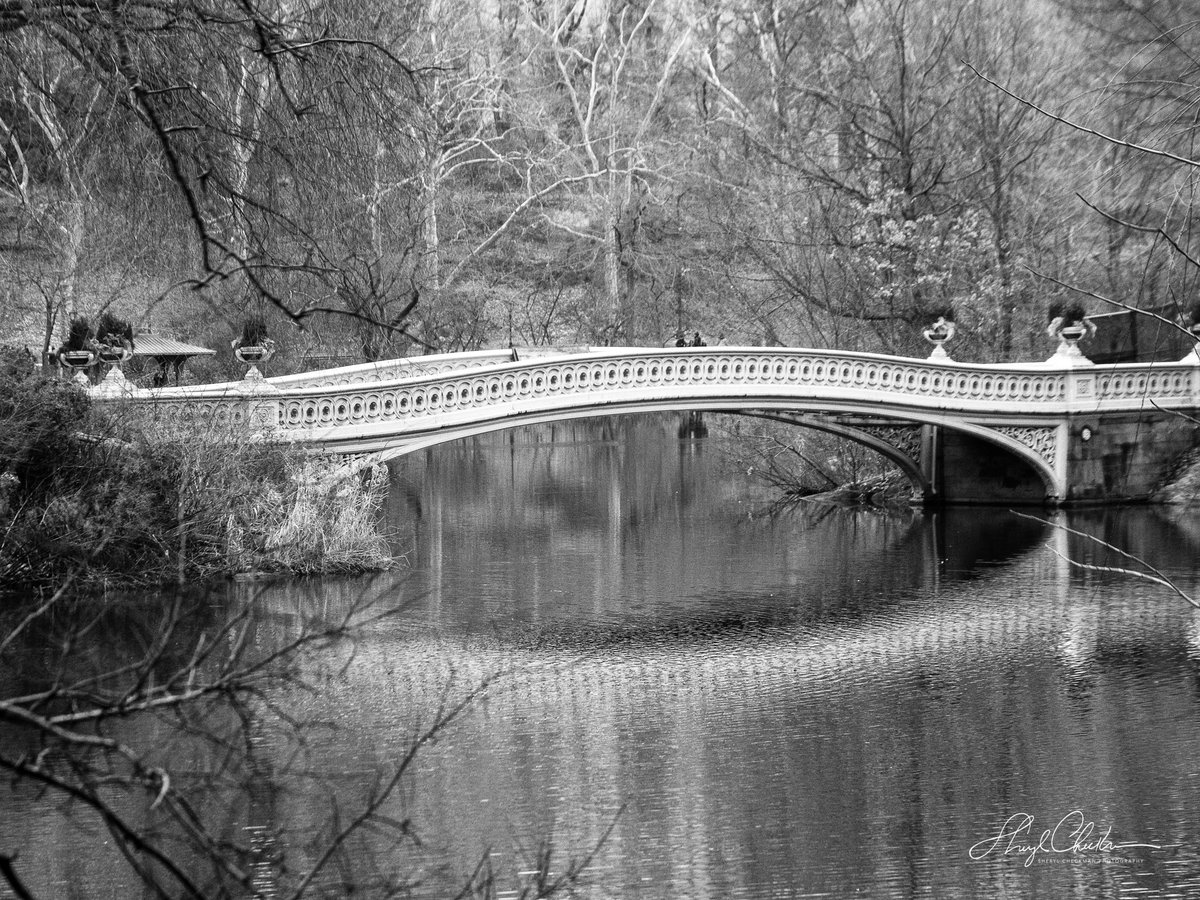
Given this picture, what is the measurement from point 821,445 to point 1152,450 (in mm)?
5146

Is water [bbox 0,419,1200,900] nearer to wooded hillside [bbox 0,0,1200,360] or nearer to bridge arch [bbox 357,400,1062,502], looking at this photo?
bridge arch [bbox 357,400,1062,502]

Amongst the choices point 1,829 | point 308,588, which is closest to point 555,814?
point 1,829

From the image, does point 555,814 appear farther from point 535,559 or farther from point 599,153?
point 599,153

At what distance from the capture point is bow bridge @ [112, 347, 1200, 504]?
1588 centimetres

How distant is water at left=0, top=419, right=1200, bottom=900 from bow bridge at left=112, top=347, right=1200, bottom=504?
178 centimetres

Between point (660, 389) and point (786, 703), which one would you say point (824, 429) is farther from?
point (786, 703)

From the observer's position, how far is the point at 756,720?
9.32 meters
